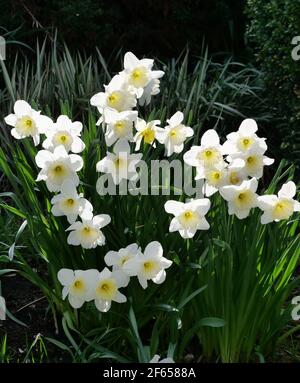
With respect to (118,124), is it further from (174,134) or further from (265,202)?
(265,202)

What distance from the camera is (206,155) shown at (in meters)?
2.46

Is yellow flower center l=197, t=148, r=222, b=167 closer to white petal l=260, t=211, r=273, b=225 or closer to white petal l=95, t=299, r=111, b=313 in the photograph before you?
white petal l=260, t=211, r=273, b=225

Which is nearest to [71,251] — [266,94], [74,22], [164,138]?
[164,138]

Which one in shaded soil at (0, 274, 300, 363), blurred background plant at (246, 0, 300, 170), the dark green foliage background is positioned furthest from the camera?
the dark green foliage background

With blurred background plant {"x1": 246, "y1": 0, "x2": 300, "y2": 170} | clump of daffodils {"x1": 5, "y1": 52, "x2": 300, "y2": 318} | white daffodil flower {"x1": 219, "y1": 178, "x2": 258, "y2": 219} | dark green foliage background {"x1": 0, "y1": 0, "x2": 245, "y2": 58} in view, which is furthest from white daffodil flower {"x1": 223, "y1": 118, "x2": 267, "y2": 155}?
dark green foliage background {"x1": 0, "y1": 0, "x2": 245, "y2": 58}

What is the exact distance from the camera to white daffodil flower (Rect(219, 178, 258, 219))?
239 cm

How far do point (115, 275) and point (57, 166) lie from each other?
389mm

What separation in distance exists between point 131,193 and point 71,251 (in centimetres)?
29

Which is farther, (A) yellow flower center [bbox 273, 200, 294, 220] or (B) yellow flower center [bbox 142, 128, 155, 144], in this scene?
(B) yellow flower center [bbox 142, 128, 155, 144]

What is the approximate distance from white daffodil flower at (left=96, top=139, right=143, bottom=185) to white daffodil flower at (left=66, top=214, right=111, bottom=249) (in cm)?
14

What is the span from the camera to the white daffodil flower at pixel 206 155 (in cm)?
246

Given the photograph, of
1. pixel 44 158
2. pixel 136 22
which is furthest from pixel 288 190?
pixel 136 22
